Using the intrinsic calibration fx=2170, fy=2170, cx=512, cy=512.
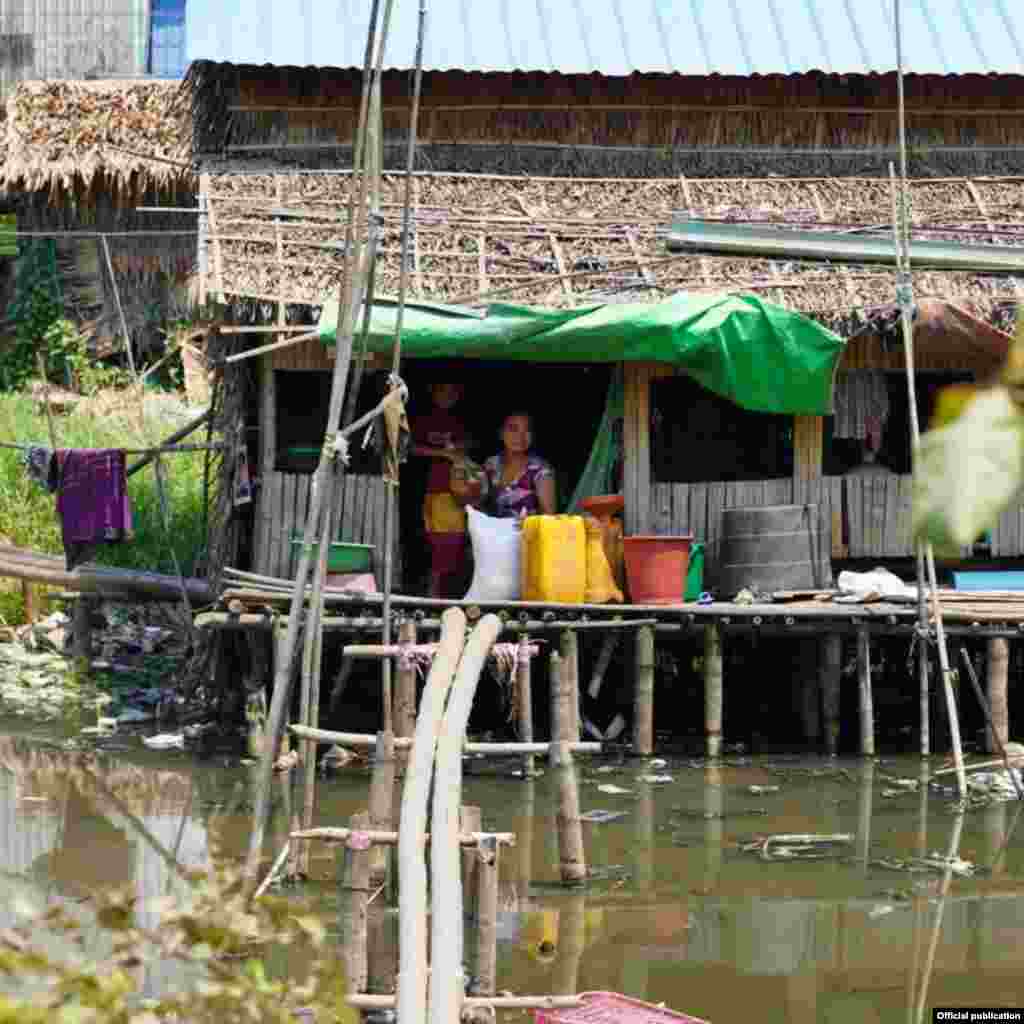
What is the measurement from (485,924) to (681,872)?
2.89 m

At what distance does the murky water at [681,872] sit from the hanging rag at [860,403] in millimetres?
2246

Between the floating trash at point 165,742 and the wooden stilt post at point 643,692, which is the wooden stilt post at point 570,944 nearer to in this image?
the wooden stilt post at point 643,692

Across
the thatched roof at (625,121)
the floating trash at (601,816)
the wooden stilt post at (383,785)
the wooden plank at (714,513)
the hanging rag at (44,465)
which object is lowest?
the floating trash at (601,816)

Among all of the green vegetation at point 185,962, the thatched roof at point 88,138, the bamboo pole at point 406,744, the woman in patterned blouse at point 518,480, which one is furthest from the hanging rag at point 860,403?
the green vegetation at point 185,962

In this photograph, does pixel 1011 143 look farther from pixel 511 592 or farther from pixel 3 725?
pixel 3 725

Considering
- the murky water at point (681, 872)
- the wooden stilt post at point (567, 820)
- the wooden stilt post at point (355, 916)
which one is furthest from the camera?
the wooden stilt post at point (567, 820)

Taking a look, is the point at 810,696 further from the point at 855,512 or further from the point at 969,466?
the point at 969,466

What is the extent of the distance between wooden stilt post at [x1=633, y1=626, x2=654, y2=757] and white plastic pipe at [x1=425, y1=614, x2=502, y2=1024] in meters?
2.55

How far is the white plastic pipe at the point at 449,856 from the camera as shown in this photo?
5.85 meters

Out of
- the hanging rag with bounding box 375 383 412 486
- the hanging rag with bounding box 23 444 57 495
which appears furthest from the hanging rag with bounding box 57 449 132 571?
the hanging rag with bounding box 375 383 412 486

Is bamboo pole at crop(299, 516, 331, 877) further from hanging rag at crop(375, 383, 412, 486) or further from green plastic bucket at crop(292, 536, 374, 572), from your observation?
green plastic bucket at crop(292, 536, 374, 572)

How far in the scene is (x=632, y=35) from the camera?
16312mm

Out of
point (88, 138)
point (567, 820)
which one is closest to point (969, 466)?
point (567, 820)

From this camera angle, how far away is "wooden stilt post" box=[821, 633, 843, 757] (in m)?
13.0
